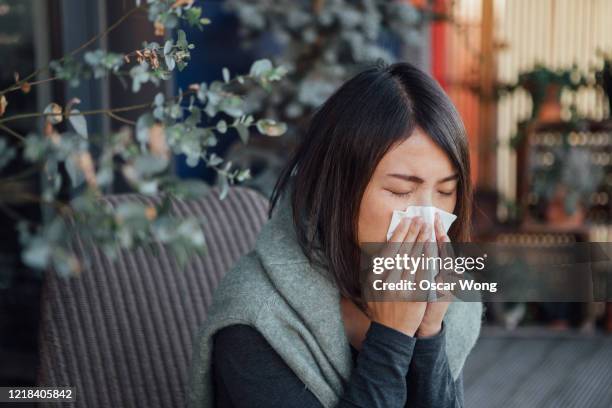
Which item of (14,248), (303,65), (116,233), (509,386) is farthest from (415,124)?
(509,386)

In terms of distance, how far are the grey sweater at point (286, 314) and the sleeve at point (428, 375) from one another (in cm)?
10

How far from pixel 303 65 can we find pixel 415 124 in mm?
2091

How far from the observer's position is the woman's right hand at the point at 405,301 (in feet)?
3.63

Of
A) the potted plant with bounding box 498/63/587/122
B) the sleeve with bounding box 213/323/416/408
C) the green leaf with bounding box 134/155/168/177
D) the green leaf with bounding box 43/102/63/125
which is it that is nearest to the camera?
the green leaf with bounding box 134/155/168/177

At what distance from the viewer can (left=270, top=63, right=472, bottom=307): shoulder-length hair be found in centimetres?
114

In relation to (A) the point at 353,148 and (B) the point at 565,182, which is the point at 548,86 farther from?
(A) the point at 353,148

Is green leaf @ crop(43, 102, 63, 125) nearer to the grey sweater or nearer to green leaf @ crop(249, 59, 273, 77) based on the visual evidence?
green leaf @ crop(249, 59, 273, 77)

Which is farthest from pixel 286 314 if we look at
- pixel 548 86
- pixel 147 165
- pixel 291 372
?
pixel 548 86

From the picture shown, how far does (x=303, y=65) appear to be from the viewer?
3182mm

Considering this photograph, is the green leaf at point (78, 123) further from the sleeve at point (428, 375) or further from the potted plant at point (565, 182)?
the potted plant at point (565, 182)

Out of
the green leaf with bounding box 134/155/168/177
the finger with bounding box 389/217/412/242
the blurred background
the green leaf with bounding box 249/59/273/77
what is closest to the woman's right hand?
the finger with bounding box 389/217/412/242

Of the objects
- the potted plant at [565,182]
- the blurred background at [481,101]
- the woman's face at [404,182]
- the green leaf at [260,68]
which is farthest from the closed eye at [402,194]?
the potted plant at [565,182]

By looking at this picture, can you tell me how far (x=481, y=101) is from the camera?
4441 mm

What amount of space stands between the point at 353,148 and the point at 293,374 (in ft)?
1.14
